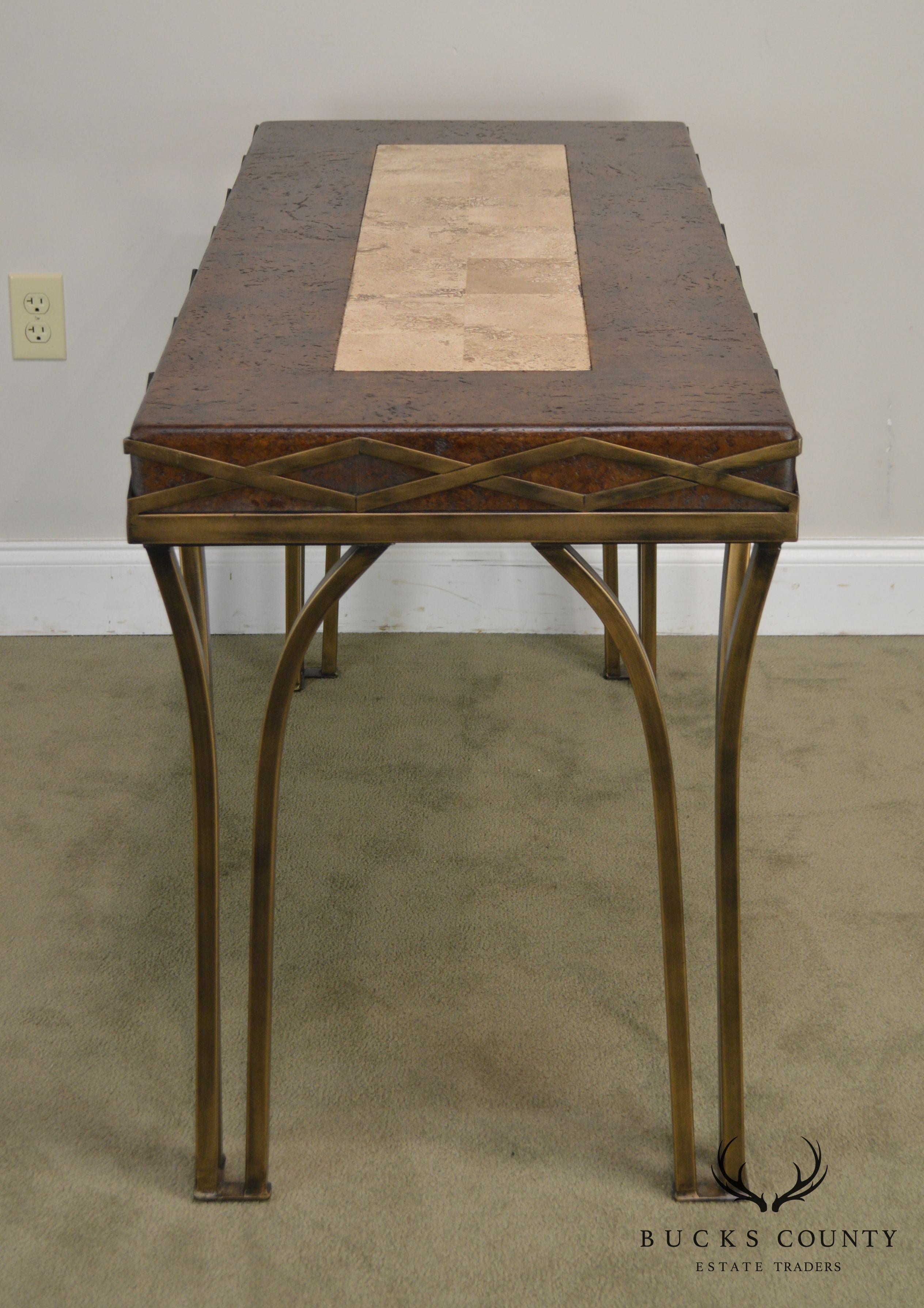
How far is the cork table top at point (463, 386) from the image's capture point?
0.81 meters

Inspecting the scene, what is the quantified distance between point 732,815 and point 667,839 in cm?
5

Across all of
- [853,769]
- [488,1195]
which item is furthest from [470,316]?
[853,769]

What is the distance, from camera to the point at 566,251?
1.08 m

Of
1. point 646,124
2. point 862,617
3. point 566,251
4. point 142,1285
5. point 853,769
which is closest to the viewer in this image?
point 142,1285

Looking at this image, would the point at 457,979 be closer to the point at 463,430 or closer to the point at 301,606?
the point at 301,606

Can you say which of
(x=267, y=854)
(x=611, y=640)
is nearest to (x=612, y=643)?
(x=611, y=640)

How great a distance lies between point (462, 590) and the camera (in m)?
1.88

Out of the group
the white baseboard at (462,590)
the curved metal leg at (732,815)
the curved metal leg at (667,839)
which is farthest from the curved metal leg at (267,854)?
the white baseboard at (462,590)

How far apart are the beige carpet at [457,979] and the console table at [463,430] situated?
8cm

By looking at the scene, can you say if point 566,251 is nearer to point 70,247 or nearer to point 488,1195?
point 488,1195

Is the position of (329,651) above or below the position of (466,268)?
below

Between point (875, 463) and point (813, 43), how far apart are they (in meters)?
0.56

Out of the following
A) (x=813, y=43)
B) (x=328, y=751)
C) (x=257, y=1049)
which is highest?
(x=813, y=43)

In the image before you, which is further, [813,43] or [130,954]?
[813,43]
